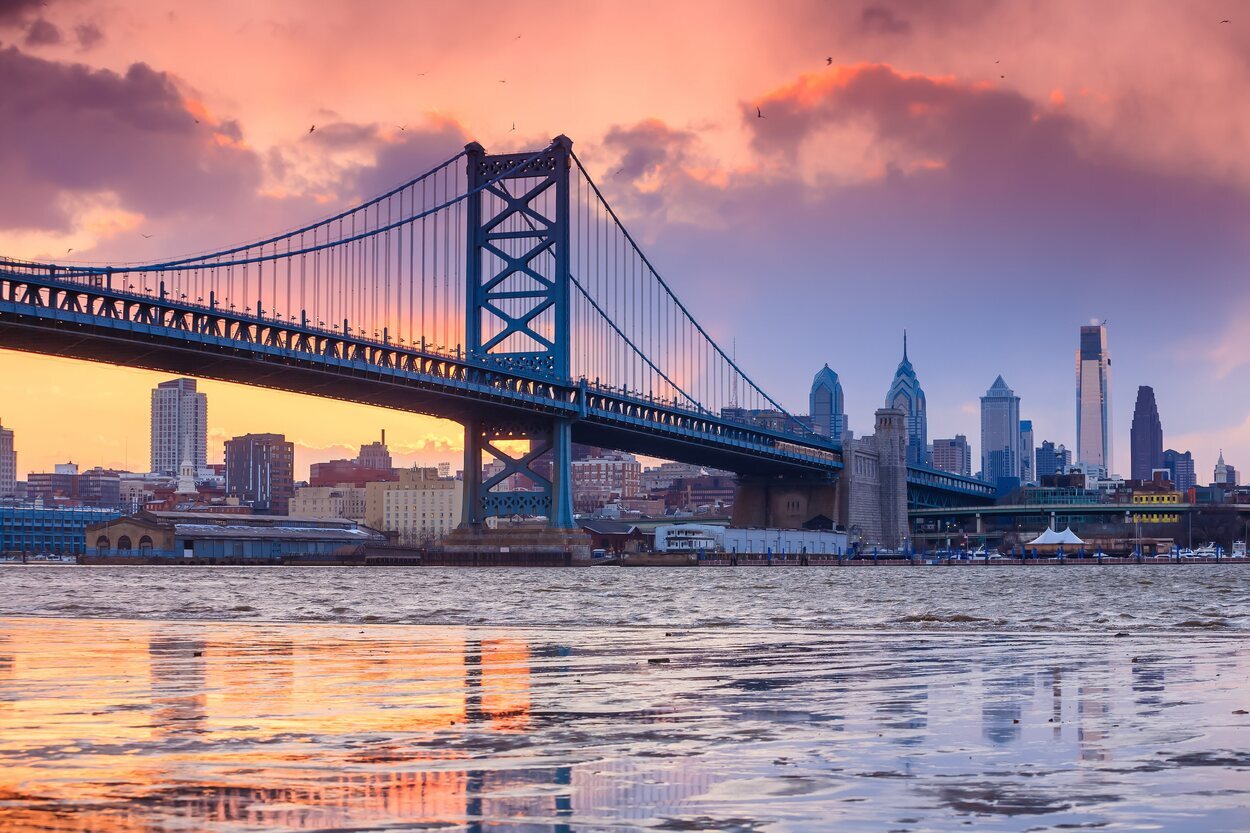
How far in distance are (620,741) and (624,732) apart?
0.49m

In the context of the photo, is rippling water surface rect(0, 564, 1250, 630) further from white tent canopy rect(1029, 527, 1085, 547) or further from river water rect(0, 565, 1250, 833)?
white tent canopy rect(1029, 527, 1085, 547)

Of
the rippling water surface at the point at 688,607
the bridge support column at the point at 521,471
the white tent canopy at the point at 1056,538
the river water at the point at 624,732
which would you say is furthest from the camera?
the white tent canopy at the point at 1056,538

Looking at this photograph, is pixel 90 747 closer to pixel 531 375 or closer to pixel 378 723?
pixel 378 723

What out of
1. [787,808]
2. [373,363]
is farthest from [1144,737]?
[373,363]

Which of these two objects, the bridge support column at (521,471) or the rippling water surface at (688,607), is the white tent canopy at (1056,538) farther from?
the rippling water surface at (688,607)

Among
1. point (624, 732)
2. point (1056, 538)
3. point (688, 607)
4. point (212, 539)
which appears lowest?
point (1056, 538)

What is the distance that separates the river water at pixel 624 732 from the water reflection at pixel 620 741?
33 millimetres

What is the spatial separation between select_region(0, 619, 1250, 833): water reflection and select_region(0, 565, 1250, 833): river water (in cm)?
3

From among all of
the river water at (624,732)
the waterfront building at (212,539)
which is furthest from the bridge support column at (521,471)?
the river water at (624,732)

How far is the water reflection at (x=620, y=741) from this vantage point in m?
8.04

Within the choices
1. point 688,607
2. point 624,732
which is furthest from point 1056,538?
point 624,732

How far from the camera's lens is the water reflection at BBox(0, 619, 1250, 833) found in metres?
8.04

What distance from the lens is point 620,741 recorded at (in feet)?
35.1

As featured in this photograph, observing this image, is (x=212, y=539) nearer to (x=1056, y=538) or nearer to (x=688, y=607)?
(x=1056, y=538)
